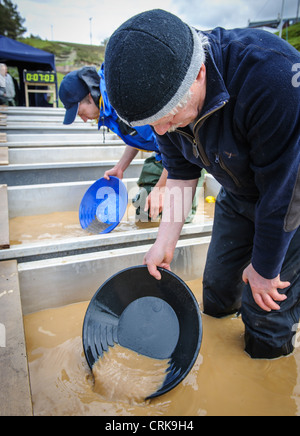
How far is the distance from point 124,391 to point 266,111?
1271 millimetres

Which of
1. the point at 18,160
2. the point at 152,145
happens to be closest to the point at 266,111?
the point at 152,145

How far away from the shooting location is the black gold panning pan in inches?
57.8

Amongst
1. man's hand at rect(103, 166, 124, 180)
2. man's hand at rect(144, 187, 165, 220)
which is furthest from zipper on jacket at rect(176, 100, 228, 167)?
man's hand at rect(103, 166, 124, 180)

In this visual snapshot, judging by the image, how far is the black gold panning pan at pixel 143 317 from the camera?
1469 millimetres

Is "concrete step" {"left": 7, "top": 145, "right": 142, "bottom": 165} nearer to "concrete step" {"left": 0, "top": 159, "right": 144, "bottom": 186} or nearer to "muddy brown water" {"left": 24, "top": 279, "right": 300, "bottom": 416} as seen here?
"concrete step" {"left": 0, "top": 159, "right": 144, "bottom": 186}

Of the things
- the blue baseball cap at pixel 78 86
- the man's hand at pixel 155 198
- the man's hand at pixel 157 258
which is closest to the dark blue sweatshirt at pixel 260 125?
the man's hand at pixel 157 258

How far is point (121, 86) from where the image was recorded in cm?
85

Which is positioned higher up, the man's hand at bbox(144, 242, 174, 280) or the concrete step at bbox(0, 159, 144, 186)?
the concrete step at bbox(0, 159, 144, 186)

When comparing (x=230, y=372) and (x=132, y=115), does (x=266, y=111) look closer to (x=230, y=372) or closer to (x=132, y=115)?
(x=132, y=115)

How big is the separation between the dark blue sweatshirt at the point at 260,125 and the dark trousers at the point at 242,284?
0.35 metres

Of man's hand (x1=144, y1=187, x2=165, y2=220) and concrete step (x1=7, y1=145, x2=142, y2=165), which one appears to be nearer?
man's hand (x1=144, y1=187, x2=165, y2=220)

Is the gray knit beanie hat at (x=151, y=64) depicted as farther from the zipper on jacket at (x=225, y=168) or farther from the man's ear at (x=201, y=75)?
the zipper on jacket at (x=225, y=168)

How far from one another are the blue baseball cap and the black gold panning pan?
5.34ft
